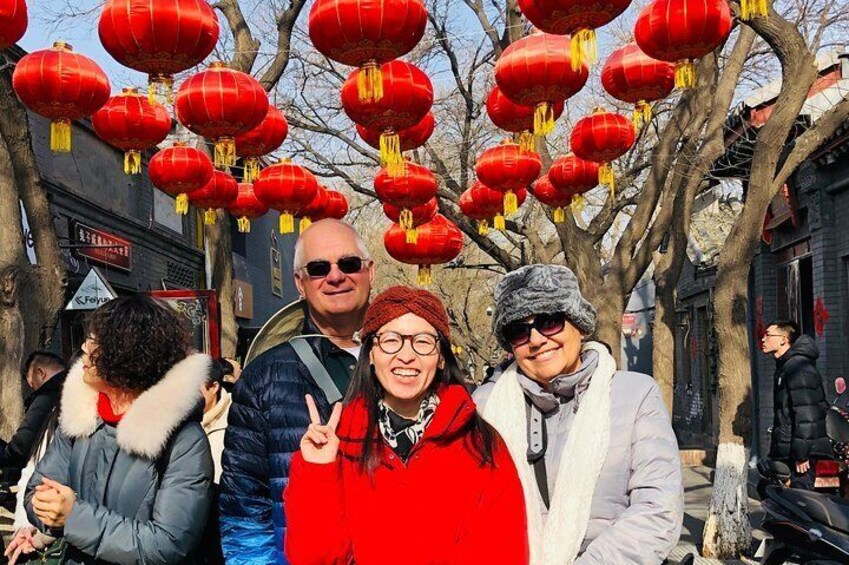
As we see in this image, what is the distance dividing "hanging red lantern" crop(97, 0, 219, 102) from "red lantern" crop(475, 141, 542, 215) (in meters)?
3.67

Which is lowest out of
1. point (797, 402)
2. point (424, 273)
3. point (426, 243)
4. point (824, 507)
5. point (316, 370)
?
point (824, 507)

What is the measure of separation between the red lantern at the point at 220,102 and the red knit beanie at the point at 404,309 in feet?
16.1

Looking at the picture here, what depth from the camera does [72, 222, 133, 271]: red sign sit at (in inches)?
558

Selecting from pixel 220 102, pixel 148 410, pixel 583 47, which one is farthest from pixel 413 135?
pixel 148 410

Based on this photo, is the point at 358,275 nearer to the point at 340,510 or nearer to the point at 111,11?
the point at 340,510

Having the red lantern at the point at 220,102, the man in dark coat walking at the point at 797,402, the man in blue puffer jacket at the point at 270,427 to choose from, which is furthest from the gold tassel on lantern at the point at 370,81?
the man in dark coat walking at the point at 797,402

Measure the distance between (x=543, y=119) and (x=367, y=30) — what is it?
2112 millimetres

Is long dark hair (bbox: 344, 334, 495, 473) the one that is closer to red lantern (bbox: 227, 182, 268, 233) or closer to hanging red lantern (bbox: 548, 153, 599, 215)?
hanging red lantern (bbox: 548, 153, 599, 215)

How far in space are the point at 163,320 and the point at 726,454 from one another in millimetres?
6708

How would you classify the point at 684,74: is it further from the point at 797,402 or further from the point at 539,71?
the point at 797,402

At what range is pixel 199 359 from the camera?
10.5ft

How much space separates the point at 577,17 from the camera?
5535 mm

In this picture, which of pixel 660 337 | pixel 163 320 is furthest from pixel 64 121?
pixel 660 337

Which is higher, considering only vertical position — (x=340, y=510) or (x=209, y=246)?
(x=209, y=246)
